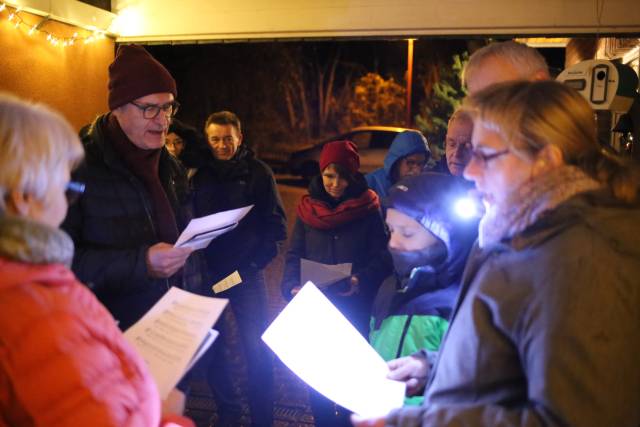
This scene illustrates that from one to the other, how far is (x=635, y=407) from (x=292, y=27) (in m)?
4.89

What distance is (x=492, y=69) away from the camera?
223 centimetres

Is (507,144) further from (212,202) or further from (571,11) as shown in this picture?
(571,11)

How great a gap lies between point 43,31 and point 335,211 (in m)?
3.58

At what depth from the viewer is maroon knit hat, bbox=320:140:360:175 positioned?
11.9ft

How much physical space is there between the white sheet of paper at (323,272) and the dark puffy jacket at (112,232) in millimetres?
995

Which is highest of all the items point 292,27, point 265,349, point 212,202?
point 292,27

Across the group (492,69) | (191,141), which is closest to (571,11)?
(492,69)

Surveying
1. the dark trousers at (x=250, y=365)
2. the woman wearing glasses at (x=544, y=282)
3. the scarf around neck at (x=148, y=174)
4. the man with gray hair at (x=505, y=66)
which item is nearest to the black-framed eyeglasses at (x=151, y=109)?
the scarf around neck at (x=148, y=174)

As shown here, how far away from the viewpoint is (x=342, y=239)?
11.1ft

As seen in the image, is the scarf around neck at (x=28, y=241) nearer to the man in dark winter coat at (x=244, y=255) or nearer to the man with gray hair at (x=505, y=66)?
the man with gray hair at (x=505, y=66)

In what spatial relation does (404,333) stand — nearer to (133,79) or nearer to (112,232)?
(112,232)

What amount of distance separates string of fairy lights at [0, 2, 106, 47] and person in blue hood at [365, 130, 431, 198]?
3.50 meters

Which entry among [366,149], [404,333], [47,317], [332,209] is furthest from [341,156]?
[366,149]

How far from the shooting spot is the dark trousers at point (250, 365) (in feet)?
11.6
